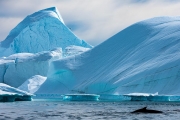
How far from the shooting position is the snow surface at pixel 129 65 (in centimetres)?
5275

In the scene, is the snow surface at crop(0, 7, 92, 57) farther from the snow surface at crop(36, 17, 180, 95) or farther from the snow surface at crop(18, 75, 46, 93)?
the snow surface at crop(18, 75, 46, 93)

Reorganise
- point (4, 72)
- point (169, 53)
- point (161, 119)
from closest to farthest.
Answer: point (161, 119), point (169, 53), point (4, 72)

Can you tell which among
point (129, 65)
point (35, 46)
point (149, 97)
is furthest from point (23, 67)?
point (149, 97)

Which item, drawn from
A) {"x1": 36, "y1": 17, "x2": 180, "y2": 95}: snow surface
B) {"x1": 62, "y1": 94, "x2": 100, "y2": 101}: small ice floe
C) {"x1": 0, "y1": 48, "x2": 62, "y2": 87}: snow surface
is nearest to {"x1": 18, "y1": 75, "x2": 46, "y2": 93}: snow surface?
{"x1": 36, "y1": 17, "x2": 180, "y2": 95}: snow surface

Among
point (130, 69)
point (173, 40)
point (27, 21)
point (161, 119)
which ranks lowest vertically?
point (161, 119)

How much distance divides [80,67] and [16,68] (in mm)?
11027

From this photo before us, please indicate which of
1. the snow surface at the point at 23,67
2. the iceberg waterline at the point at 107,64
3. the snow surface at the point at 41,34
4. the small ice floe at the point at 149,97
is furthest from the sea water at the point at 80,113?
the snow surface at the point at 41,34

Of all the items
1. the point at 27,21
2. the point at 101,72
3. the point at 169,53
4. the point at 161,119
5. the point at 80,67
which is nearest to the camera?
the point at 161,119

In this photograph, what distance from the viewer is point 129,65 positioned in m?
61.1

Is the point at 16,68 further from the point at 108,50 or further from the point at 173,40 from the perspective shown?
the point at 173,40

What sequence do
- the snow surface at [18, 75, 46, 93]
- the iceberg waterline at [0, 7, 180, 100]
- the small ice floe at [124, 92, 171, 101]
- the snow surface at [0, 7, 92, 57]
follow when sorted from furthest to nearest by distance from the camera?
the snow surface at [0, 7, 92, 57], the snow surface at [18, 75, 46, 93], the iceberg waterline at [0, 7, 180, 100], the small ice floe at [124, 92, 171, 101]

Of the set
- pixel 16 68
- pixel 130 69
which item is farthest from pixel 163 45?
pixel 16 68

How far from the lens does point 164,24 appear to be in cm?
6906

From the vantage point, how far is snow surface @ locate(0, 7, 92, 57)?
82.6 metres
